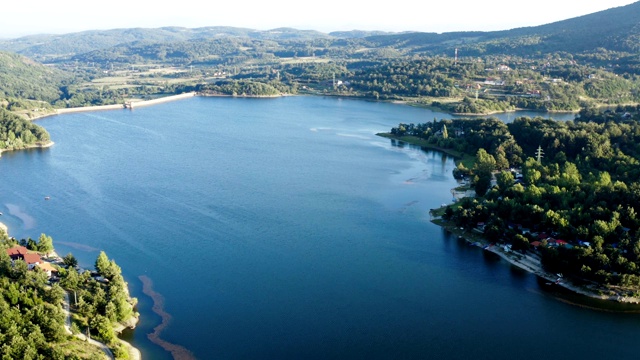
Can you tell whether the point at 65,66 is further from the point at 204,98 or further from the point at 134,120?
the point at 134,120

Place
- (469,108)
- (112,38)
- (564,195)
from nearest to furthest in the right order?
(564,195) < (469,108) < (112,38)

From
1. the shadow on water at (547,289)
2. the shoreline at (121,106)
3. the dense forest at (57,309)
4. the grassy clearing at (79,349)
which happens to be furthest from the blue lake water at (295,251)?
the shoreline at (121,106)

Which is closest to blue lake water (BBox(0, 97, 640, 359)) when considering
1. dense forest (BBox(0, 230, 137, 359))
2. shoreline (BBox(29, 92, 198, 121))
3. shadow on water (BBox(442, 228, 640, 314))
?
shadow on water (BBox(442, 228, 640, 314))

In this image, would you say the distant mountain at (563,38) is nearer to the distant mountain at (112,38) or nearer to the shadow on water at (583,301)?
the shadow on water at (583,301)

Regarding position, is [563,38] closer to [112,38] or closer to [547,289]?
[547,289]

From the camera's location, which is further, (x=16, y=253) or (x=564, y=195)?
(x=564, y=195)

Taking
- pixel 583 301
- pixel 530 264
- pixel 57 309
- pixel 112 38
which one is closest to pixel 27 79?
pixel 57 309
